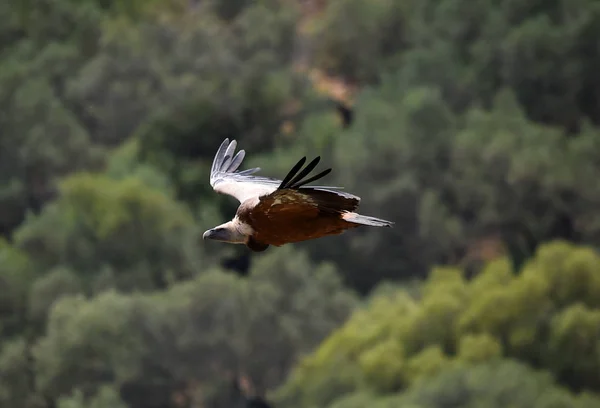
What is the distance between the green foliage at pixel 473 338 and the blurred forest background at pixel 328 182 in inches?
1.9

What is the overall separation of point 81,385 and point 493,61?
22.6 m

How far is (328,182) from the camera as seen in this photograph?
4388cm

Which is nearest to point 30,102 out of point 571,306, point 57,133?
point 57,133

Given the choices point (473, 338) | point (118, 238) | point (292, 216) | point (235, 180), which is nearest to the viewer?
point (292, 216)

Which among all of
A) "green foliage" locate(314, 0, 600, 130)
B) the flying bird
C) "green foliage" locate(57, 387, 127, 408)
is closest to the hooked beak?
the flying bird

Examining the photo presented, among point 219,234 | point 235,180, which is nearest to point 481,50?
point 235,180

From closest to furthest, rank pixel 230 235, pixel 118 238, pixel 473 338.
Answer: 1. pixel 230 235
2. pixel 473 338
3. pixel 118 238

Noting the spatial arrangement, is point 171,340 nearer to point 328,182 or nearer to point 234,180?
point 328,182

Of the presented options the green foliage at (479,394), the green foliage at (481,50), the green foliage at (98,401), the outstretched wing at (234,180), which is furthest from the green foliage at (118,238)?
the outstretched wing at (234,180)

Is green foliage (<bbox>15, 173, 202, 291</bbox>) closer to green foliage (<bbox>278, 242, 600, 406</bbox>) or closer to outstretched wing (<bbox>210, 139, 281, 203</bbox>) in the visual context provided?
green foliage (<bbox>278, 242, 600, 406</bbox>)

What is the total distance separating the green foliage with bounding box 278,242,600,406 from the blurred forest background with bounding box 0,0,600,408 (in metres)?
0.05

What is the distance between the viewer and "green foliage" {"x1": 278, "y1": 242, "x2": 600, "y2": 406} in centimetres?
3136

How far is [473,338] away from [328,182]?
12.6 metres

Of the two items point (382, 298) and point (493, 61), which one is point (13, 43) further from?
point (382, 298)
